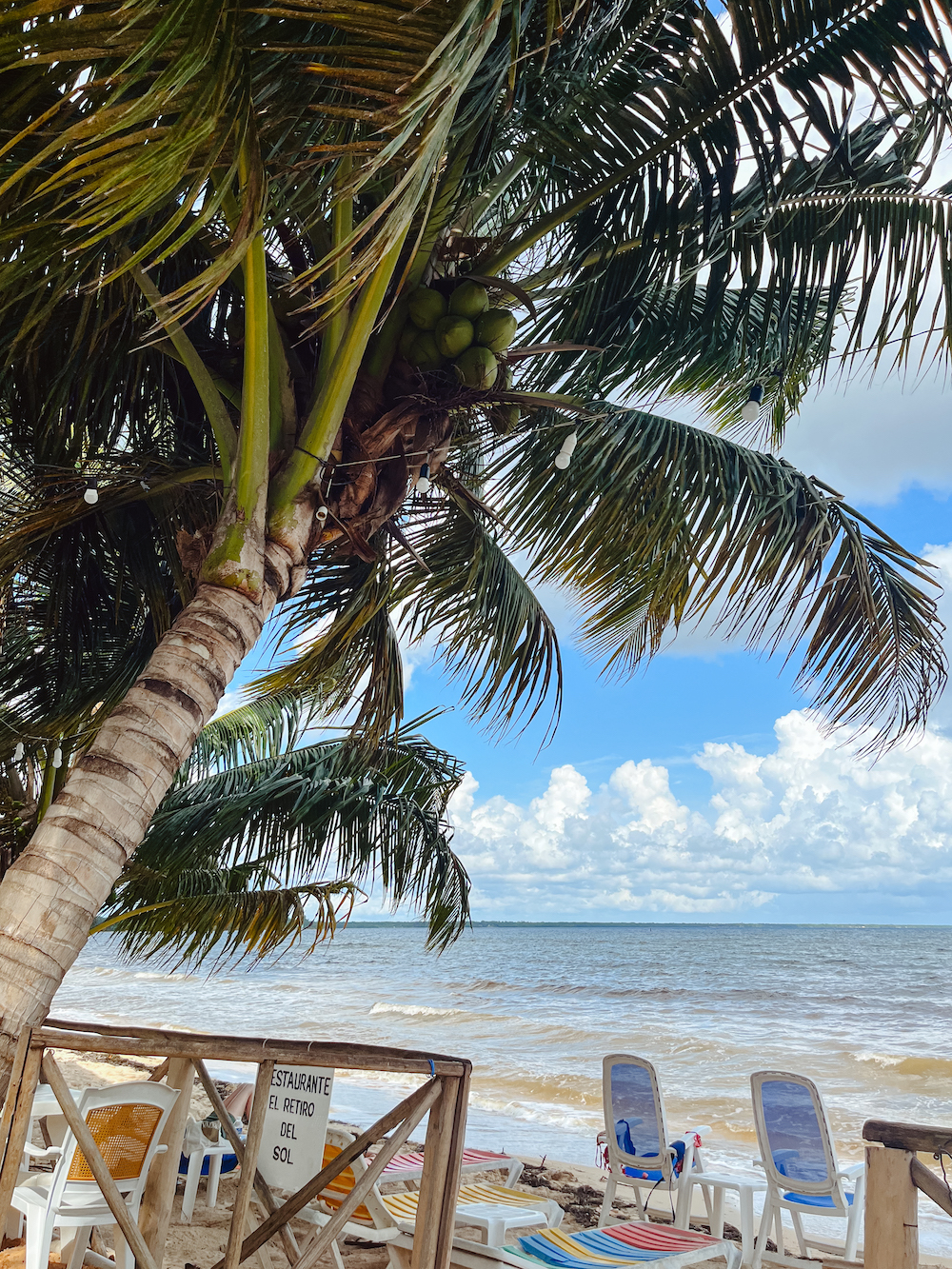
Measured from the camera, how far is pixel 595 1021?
2216 centimetres

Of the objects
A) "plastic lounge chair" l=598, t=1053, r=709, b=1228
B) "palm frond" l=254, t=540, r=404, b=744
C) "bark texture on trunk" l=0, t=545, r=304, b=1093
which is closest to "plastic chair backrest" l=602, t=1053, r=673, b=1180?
"plastic lounge chair" l=598, t=1053, r=709, b=1228

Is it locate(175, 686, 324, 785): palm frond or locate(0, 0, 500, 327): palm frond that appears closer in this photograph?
locate(0, 0, 500, 327): palm frond

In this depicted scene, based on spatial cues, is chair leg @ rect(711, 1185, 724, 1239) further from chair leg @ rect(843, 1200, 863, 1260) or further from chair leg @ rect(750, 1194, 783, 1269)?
chair leg @ rect(843, 1200, 863, 1260)

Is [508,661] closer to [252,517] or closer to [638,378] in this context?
[638,378]

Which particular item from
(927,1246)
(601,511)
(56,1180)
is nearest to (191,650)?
(56,1180)

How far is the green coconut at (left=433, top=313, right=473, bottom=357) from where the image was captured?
134 inches

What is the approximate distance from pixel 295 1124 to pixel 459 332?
2.64 meters

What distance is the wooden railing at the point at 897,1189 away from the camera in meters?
2.10

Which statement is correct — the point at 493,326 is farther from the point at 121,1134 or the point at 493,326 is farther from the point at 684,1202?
the point at 684,1202

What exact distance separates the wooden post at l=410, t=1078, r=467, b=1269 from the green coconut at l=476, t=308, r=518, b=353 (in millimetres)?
2485

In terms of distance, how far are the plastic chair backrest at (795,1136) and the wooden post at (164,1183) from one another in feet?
10.4

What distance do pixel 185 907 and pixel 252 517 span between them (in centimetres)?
445

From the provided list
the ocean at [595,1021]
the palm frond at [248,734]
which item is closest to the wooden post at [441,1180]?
the ocean at [595,1021]

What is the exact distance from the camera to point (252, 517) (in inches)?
118
